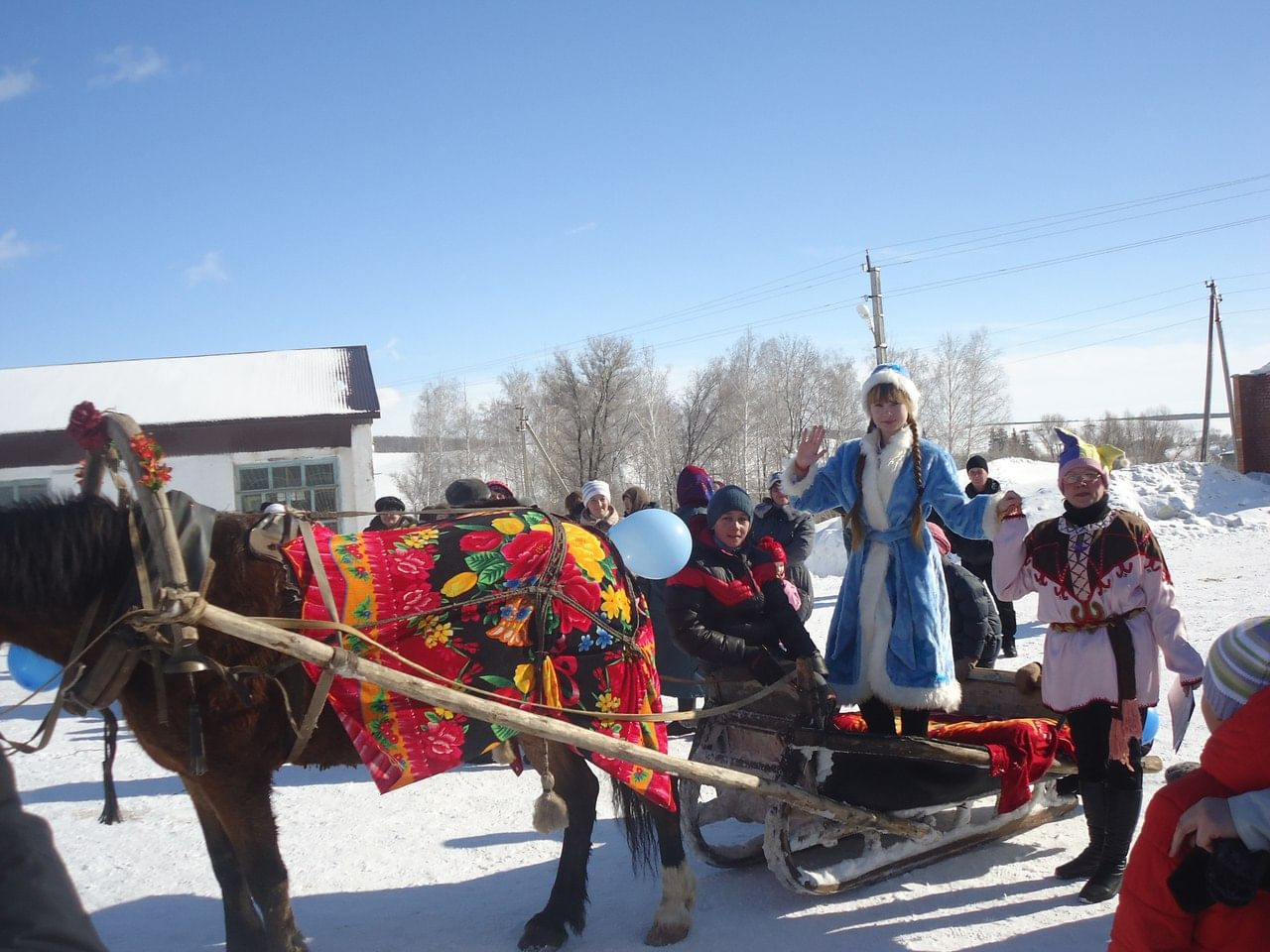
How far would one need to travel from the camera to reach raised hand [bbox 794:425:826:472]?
361 centimetres

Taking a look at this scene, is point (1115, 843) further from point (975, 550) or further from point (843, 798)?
point (975, 550)

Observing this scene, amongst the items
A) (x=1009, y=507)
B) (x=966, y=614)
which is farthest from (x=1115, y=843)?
(x=966, y=614)

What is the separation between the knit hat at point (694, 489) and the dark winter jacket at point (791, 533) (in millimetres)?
447

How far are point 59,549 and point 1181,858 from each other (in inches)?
112

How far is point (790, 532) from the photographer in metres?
6.29

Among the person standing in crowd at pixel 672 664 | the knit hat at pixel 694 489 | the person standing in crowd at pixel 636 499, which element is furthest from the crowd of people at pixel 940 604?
the person standing in crowd at pixel 636 499

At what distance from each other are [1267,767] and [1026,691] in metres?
2.54

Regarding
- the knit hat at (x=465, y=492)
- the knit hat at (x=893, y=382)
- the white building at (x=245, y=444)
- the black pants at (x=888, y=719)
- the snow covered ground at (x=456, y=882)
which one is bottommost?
the snow covered ground at (x=456, y=882)

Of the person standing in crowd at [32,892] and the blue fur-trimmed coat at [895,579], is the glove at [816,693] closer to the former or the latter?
the blue fur-trimmed coat at [895,579]

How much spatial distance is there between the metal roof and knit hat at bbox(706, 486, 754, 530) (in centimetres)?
1347

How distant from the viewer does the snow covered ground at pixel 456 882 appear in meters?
3.15

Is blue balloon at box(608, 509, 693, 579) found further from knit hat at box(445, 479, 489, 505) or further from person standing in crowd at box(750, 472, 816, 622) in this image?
person standing in crowd at box(750, 472, 816, 622)

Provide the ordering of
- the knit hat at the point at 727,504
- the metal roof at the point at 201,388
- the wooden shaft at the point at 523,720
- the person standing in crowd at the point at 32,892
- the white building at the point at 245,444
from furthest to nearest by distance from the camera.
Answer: the metal roof at the point at 201,388, the white building at the point at 245,444, the knit hat at the point at 727,504, the wooden shaft at the point at 523,720, the person standing in crowd at the point at 32,892

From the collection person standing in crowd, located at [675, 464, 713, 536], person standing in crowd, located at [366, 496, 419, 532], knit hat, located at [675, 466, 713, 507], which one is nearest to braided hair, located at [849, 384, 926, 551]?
person standing in crowd, located at [366, 496, 419, 532]
